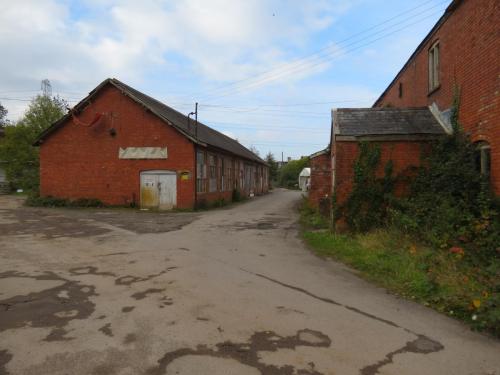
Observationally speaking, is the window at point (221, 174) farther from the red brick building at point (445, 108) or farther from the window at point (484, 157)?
the window at point (484, 157)

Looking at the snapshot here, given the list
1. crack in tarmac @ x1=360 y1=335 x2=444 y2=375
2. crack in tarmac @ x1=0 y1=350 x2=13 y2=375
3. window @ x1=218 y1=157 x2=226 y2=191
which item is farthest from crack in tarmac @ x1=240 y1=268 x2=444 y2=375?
window @ x1=218 y1=157 x2=226 y2=191

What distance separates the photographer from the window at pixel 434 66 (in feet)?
42.5

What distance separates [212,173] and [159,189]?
4.23 meters

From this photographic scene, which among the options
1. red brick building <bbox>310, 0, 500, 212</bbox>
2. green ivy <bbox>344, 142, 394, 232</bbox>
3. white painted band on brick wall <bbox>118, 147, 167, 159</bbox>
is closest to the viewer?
red brick building <bbox>310, 0, 500, 212</bbox>

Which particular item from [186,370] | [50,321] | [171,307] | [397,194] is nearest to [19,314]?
[50,321]

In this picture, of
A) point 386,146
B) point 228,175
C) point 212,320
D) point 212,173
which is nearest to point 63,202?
point 212,173

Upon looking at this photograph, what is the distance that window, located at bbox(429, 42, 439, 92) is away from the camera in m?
13.0

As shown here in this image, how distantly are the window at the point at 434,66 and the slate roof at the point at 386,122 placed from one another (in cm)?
121

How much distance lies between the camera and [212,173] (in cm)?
2419

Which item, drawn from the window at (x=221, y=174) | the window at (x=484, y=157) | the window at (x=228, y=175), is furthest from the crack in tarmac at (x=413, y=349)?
the window at (x=228, y=175)

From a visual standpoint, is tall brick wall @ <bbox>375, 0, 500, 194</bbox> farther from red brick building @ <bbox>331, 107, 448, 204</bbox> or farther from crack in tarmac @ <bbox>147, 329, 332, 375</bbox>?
crack in tarmac @ <bbox>147, 329, 332, 375</bbox>

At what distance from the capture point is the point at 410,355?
3820 mm

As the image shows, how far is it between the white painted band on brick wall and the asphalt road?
40.6 ft

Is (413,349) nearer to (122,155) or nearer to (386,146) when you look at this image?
(386,146)
